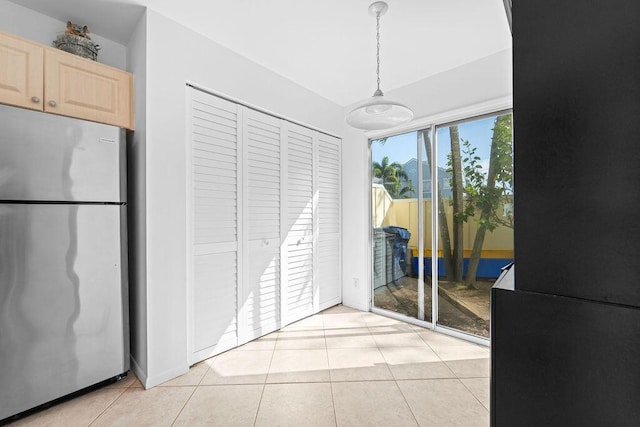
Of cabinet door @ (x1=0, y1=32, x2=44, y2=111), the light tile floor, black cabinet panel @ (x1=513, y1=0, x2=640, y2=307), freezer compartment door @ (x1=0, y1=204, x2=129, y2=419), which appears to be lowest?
the light tile floor

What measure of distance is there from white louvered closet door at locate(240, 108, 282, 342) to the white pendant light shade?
101 centimetres

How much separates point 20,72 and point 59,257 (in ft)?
3.48

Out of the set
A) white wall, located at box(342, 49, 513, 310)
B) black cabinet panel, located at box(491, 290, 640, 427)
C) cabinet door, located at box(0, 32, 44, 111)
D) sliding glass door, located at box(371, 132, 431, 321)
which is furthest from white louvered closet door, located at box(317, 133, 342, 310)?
black cabinet panel, located at box(491, 290, 640, 427)

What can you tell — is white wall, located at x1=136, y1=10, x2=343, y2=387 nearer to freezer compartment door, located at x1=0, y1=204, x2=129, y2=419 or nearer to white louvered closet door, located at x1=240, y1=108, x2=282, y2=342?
freezer compartment door, located at x1=0, y1=204, x2=129, y2=419

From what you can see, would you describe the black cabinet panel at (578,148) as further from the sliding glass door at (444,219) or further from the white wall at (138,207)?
the sliding glass door at (444,219)

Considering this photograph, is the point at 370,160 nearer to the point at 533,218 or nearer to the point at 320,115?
the point at 320,115

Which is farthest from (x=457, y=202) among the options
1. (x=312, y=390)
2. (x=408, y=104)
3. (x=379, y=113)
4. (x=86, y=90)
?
(x=86, y=90)

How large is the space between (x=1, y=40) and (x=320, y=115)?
2460 mm

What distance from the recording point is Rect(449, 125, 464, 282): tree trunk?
2768 millimetres

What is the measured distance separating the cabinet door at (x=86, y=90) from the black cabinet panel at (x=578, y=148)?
7.60ft

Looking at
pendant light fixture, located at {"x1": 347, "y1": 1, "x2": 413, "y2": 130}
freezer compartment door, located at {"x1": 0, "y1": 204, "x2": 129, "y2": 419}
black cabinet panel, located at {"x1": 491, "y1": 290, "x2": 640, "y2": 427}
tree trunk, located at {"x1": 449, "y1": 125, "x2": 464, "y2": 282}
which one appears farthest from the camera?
tree trunk, located at {"x1": 449, "y1": 125, "x2": 464, "y2": 282}

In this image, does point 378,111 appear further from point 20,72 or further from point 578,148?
point 20,72

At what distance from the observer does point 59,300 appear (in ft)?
5.62

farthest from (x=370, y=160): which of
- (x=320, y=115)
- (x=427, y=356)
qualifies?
(x=427, y=356)
